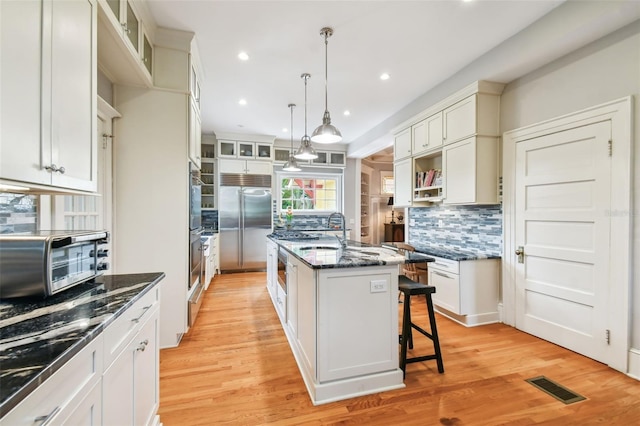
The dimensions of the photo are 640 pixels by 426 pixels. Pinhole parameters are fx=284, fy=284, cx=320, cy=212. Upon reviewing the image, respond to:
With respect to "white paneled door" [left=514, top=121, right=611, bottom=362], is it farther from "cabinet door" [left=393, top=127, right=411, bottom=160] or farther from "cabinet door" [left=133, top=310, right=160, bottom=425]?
"cabinet door" [left=133, top=310, right=160, bottom=425]

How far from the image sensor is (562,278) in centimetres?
262

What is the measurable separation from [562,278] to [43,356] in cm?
351

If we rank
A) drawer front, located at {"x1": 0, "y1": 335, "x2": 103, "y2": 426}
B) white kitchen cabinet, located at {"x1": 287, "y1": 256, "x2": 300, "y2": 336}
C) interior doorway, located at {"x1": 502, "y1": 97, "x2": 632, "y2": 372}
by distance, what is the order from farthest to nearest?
white kitchen cabinet, located at {"x1": 287, "y1": 256, "x2": 300, "y2": 336} → interior doorway, located at {"x1": 502, "y1": 97, "x2": 632, "y2": 372} → drawer front, located at {"x1": 0, "y1": 335, "x2": 103, "y2": 426}

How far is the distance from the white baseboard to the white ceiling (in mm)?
2724

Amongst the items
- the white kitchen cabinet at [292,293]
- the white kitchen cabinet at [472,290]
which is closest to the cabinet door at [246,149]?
the white kitchen cabinet at [292,293]

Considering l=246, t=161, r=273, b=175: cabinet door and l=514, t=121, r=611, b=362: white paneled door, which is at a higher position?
l=246, t=161, r=273, b=175: cabinet door

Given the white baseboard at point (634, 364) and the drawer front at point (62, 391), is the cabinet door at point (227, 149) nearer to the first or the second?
the drawer front at point (62, 391)

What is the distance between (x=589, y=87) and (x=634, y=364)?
2212mm

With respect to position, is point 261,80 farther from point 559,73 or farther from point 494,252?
point 494,252

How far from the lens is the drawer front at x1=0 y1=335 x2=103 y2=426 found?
2.11ft

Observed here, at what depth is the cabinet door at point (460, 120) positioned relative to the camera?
315 cm

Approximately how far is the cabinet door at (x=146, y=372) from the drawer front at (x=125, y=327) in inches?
2.4

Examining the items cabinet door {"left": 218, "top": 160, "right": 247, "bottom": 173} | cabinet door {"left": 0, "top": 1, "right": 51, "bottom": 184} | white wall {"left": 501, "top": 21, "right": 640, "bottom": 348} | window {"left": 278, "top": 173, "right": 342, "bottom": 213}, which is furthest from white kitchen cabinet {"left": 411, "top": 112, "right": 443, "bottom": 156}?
cabinet door {"left": 0, "top": 1, "right": 51, "bottom": 184}

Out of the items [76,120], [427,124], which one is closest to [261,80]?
[427,124]
